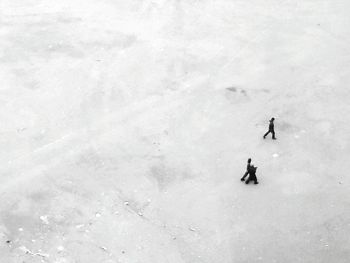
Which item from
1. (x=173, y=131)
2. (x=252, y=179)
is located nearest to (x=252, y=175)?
(x=252, y=179)

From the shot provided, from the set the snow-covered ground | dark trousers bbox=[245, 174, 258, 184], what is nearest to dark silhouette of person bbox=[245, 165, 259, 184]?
dark trousers bbox=[245, 174, 258, 184]

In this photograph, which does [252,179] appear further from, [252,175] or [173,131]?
[173,131]

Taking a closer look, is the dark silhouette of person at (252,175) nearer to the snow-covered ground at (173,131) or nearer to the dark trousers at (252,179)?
the dark trousers at (252,179)

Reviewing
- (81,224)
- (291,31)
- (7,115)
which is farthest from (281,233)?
(291,31)

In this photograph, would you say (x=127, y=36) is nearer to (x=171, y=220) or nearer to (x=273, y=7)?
(x=273, y=7)

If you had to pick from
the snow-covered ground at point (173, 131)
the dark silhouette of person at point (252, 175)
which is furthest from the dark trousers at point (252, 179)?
the snow-covered ground at point (173, 131)

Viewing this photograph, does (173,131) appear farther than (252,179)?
Yes

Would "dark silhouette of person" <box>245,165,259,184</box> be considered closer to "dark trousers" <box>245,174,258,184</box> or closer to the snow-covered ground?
"dark trousers" <box>245,174,258,184</box>

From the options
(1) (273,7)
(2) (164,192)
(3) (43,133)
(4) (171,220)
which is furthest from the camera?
(1) (273,7)
